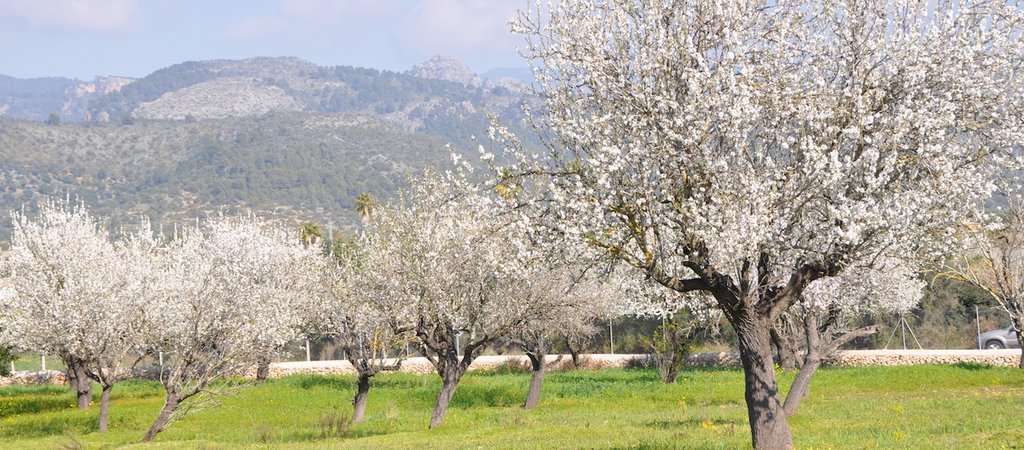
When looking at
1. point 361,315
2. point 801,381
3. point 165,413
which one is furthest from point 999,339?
point 165,413

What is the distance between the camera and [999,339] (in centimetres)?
4922

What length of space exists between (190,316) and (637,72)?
1840 cm

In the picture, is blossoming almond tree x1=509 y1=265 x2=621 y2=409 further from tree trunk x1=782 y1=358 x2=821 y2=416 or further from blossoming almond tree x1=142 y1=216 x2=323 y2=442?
blossoming almond tree x1=142 y1=216 x2=323 y2=442

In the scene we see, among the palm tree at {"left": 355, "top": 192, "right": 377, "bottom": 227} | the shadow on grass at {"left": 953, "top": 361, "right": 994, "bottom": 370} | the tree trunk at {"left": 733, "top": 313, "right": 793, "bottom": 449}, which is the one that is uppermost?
the palm tree at {"left": 355, "top": 192, "right": 377, "bottom": 227}

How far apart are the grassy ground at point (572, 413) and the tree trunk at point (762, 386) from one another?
2.03 metres

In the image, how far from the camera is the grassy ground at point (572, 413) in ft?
67.5

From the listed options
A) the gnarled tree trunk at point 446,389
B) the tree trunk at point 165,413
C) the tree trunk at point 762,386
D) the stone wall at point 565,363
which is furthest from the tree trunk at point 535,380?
the stone wall at point 565,363

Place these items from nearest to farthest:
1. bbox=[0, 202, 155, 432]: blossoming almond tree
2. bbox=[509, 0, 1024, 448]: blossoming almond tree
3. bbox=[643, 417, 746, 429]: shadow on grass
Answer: bbox=[509, 0, 1024, 448]: blossoming almond tree < bbox=[643, 417, 746, 429]: shadow on grass < bbox=[0, 202, 155, 432]: blossoming almond tree

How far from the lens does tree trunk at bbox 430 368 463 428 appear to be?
26578 millimetres

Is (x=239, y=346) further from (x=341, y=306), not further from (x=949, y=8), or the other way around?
(x=949, y=8)

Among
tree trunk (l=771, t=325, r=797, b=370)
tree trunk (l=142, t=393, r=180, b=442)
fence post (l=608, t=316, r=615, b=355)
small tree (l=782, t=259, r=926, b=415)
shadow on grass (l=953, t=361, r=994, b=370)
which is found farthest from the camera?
fence post (l=608, t=316, r=615, b=355)

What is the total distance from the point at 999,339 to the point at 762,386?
40.3 metres

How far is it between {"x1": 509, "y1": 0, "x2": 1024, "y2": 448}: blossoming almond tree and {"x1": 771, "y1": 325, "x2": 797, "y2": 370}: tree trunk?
17.6m

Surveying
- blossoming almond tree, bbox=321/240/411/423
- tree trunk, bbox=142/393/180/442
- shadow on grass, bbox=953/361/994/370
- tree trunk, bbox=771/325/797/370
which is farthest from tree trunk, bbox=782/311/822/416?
shadow on grass, bbox=953/361/994/370
